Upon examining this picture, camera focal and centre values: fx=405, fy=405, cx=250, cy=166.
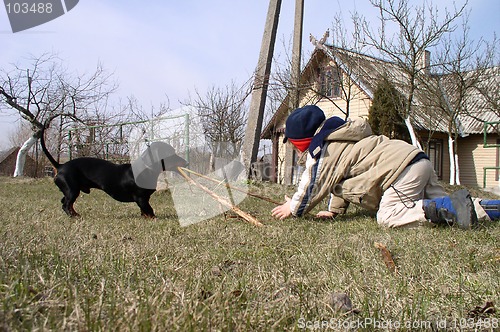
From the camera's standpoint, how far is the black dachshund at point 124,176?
4539mm

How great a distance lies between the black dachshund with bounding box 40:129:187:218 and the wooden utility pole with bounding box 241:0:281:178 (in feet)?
11.9

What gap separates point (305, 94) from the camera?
13047mm

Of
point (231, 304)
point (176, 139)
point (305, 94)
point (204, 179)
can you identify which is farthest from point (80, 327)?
point (305, 94)

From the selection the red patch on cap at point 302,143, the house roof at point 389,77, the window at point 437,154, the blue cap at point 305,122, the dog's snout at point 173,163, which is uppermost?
the house roof at point 389,77

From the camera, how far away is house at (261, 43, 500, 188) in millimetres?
11953

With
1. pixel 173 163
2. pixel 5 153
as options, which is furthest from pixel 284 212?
pixel 5 153

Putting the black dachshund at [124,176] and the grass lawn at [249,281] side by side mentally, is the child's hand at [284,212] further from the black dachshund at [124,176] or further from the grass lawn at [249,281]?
the black dachshund at [124,176]

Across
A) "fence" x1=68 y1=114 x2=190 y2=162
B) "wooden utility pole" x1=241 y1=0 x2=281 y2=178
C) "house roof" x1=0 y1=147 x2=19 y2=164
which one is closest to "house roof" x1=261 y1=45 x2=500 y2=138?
"wooden utility pole" x1=241 y1=0 x2=281 y2=178

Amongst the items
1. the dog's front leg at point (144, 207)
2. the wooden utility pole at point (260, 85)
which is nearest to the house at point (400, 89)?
the wooden utility pole at point (260, 85)

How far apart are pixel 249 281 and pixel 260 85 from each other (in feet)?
22.4

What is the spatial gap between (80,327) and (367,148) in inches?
119

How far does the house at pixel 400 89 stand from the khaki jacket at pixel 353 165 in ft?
18.3

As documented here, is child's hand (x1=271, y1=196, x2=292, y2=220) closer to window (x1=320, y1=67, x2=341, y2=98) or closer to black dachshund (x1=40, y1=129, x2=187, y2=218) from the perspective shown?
black dachshund (x1=40, y1=129, x2=187, y2=218)

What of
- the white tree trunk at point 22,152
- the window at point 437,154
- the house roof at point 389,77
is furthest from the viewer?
the window at point 437,154
